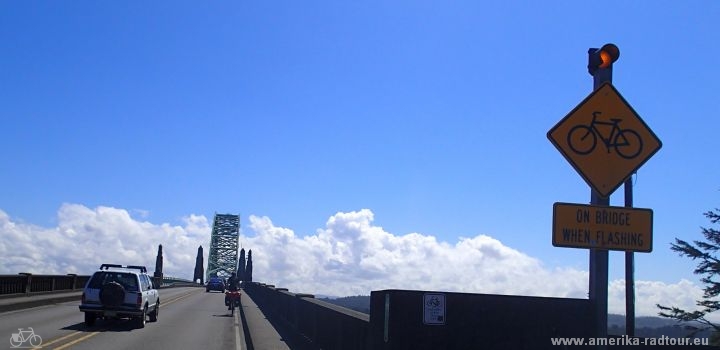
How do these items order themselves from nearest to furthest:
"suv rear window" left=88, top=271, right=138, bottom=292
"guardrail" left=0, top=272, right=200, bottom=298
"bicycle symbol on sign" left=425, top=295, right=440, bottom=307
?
"bicycle symbol on sign" left=425, top=295, right=440, bottom=307
"suv rear window" left=88, top=271, right=138, bottom=292
"guardrail" left=0, top=272, right=200, bottom=298

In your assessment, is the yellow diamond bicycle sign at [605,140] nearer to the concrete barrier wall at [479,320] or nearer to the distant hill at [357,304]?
the concrete barrier wall at [479,320]

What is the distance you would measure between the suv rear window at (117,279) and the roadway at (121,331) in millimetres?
1234

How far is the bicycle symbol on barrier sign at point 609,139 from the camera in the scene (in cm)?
613

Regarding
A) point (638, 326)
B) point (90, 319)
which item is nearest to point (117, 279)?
point (90, 319)

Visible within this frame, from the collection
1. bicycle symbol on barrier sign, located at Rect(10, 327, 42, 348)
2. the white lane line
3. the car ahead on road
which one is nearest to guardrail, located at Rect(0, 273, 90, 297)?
the white lane line

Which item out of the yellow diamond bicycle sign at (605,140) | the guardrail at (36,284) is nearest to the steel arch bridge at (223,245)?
the guardrail at (36,284)

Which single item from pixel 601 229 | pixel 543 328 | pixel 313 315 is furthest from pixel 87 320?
pixel 601 229

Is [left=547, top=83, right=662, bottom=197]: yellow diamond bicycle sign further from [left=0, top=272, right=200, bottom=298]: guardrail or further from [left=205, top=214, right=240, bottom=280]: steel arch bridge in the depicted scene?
[left=205, top=214, right=240, bottom=280]: steel arch bridge

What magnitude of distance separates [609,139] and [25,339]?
48.5ft

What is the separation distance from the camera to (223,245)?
175250mm

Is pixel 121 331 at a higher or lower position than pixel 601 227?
lower

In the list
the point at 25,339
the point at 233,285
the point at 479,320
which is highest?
the point at 479,320

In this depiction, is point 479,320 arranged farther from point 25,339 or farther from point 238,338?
point 238,338

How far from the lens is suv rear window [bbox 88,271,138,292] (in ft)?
73.6
